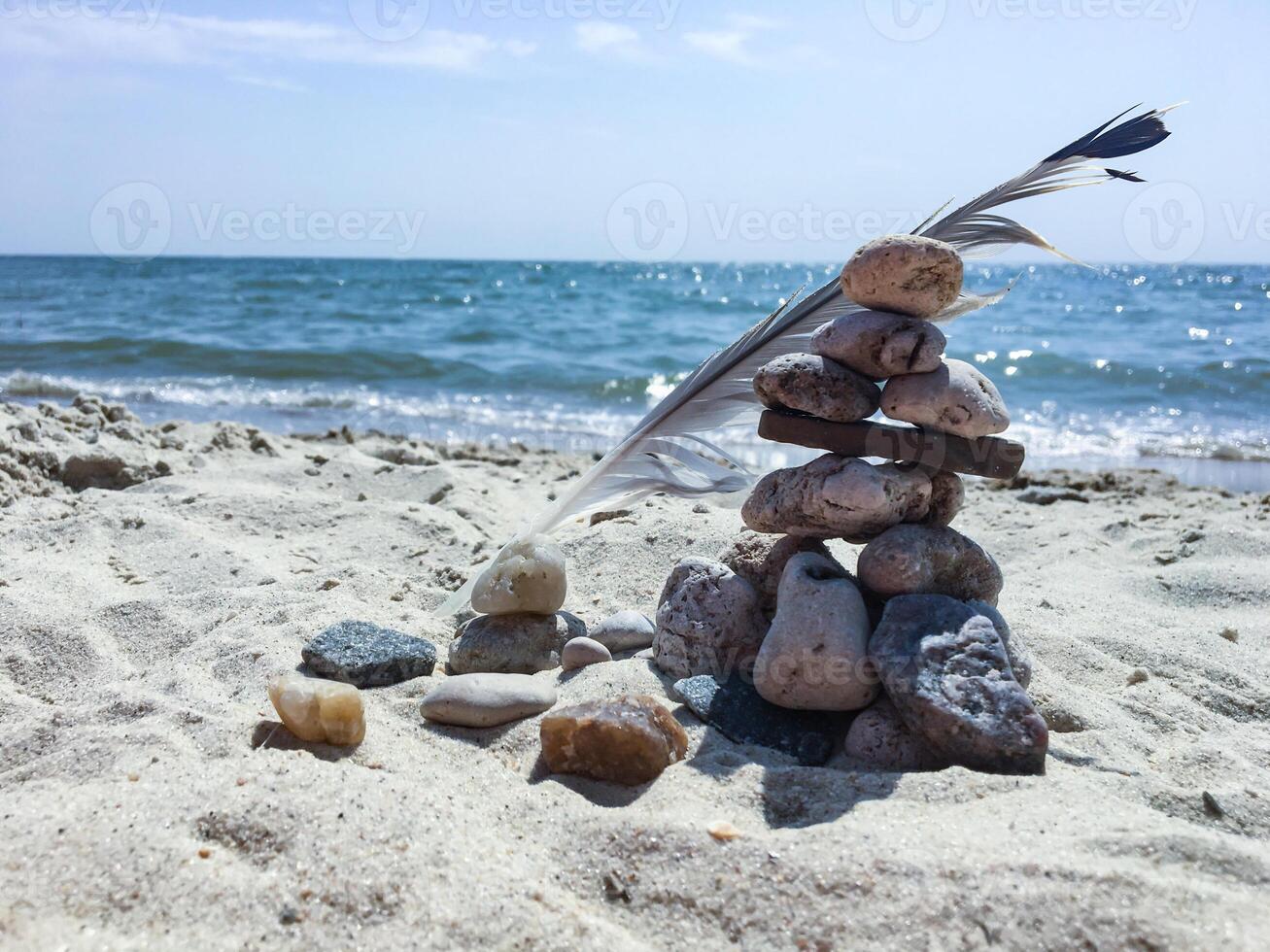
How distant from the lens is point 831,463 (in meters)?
2.92

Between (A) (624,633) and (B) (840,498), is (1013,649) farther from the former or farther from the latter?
(A) (624,633)

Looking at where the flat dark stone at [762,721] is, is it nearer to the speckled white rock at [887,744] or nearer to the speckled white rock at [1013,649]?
the speckled white rock at [887,744]

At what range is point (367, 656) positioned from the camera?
10.1ft

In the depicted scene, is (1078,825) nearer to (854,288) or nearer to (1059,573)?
(854,288)

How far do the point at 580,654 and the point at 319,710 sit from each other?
1.00 meters

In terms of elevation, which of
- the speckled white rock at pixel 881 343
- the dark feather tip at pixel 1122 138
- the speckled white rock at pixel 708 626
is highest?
the dark feather tip at pixel 1122 138

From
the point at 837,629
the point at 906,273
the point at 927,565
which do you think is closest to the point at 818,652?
the point at 837,629

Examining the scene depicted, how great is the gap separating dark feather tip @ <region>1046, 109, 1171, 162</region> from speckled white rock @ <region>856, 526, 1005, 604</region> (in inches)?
48.6

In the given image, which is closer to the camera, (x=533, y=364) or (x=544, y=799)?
(x=544, y=799)

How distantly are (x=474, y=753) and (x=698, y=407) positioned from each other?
1.55m

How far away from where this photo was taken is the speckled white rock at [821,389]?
9.39 ft

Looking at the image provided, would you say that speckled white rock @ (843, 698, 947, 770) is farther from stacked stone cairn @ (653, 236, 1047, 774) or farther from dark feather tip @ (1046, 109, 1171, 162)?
dark feather tip @ (1046, 109, 1171, 162)

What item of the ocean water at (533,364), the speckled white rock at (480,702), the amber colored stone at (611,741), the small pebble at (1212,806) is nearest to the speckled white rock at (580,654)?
the speckled white rock at (480,702)

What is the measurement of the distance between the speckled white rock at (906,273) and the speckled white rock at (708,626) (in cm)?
101
